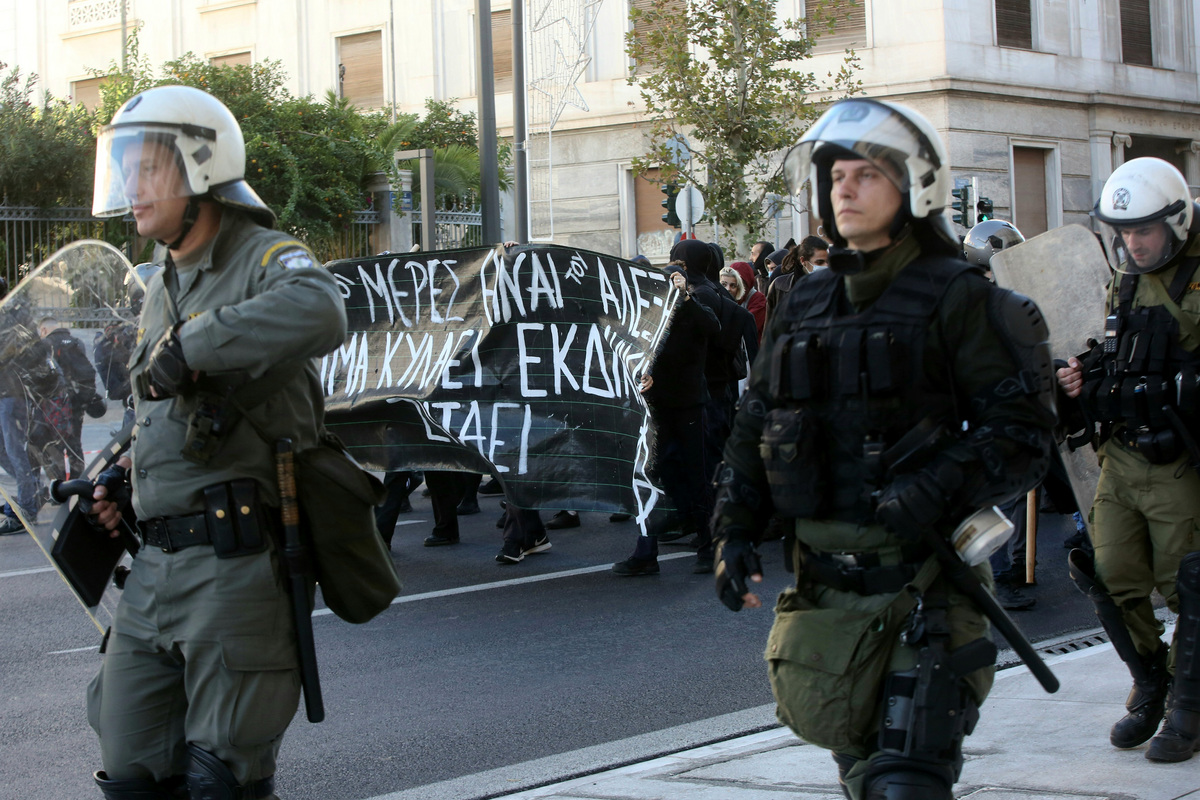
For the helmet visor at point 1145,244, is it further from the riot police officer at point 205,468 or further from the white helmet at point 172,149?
the white helmet at point 172,149

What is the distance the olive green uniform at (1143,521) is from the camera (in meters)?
4.30

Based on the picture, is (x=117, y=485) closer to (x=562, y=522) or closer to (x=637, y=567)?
(x=637, y=567)

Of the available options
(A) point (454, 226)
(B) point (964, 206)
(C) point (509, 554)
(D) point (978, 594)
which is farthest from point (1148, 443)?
(A) point (454, 226)

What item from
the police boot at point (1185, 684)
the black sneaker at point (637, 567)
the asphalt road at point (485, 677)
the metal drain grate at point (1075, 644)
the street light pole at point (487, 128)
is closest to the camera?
the police boot at point (1185, 684)

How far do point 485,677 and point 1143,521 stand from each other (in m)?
2.73

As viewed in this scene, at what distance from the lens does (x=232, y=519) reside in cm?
295

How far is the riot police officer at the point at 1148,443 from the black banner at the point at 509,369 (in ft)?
11.1

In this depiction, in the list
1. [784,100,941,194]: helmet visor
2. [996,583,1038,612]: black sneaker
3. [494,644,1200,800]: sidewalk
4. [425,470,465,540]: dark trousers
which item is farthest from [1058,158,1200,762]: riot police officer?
[425,470,465,540]: dark trousers

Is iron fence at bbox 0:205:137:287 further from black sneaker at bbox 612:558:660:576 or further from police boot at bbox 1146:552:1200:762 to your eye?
police boot at bbox 1146:552:1200:762

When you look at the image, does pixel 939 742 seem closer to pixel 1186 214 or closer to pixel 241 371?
pixel 241 371

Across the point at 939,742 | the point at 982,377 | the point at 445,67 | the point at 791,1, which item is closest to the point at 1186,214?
the point at 982,377

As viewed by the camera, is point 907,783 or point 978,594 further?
point 978,594

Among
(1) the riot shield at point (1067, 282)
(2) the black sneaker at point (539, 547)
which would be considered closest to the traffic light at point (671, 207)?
(2) the black sneaker at point (539, 547)

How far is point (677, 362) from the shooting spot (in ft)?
27.0
